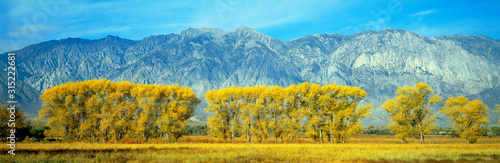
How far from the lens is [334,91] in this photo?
75.2 m

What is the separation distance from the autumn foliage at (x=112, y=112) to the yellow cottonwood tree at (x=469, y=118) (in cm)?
6097

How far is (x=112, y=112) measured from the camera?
71.4m

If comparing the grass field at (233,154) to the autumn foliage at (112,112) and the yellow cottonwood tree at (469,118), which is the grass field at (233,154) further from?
the yellow cottonwood tree at (469,118)

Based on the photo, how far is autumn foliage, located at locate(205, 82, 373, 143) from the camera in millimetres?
71250

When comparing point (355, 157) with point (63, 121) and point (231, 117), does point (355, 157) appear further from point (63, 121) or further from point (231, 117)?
point (63, 121)

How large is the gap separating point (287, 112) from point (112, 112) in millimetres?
38282

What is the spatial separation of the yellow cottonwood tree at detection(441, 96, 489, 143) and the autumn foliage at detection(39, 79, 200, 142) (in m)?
61.0

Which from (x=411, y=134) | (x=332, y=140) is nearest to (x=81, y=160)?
(x=332, y=140)

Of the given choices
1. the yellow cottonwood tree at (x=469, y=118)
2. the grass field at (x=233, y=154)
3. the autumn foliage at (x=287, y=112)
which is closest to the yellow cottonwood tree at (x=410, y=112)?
the yellow cottonwood tree at (x=469, y=118)

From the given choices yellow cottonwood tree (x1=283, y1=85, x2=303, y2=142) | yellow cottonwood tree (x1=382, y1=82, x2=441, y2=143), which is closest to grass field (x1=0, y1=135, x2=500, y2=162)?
yellow cottonwood tree (x1=283, y1=85, x2=303, y2=142)

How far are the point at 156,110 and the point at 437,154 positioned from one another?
182 feet

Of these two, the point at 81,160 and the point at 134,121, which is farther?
the point at 134,121

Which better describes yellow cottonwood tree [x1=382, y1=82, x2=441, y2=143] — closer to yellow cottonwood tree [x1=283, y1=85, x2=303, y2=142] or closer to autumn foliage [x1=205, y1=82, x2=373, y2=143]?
autumn foliage [x1=205, y1=82, x2=373, y2=143]

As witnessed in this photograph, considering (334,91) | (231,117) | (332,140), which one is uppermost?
(334,91)
